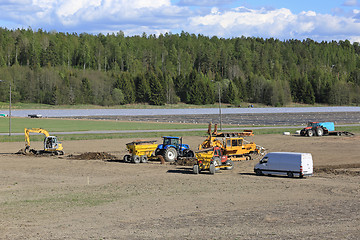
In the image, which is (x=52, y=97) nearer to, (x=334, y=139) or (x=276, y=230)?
(x=334, y=139)

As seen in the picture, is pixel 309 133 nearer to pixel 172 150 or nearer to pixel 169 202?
pixel 172 150

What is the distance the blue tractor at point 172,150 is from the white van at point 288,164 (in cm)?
937

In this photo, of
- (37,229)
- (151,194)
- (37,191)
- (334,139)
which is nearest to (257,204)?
(151,194)

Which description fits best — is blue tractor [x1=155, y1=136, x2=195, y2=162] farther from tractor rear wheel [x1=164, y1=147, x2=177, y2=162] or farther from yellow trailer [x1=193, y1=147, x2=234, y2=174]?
yellow trailer [x1=193, y1=147, x2=234, y2=174]

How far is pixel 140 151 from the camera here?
43656 millimetres

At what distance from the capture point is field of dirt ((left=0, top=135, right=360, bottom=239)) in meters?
20.8

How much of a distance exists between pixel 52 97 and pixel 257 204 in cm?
15515

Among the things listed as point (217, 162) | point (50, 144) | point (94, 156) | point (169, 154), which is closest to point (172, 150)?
point (169, 154)

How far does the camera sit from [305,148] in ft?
177

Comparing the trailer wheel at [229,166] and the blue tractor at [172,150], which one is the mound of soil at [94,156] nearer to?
the blue tractor at [172,150]

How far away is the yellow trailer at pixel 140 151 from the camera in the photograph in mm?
43375

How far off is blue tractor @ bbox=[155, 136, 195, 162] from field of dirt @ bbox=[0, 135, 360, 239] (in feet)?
4.03

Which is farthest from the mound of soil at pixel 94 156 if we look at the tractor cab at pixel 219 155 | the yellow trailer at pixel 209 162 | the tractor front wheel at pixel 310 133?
the tractor front wheel at pixel 310 133

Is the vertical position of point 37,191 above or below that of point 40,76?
below
